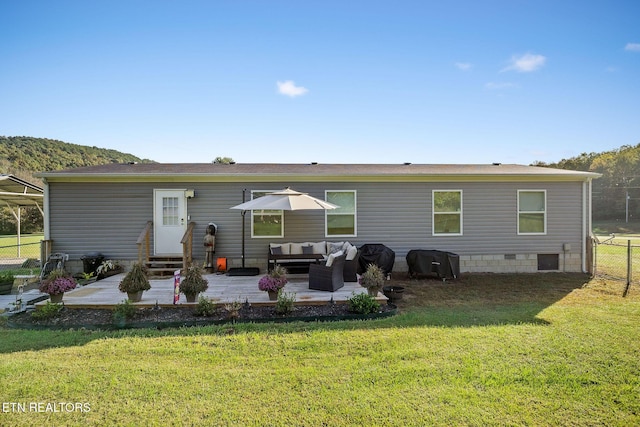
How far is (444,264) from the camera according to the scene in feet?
27.5

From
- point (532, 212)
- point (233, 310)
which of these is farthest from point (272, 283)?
point (532, 212)

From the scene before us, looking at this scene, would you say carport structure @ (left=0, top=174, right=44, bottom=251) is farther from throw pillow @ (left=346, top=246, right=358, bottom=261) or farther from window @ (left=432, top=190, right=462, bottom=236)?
window @ (left=432, top=190, right=462, bottom=236)

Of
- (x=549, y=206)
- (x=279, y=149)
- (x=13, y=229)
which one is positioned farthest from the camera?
(x=13, y=229)

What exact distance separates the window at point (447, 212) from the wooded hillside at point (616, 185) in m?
42.1

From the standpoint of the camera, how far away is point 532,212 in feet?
32.1

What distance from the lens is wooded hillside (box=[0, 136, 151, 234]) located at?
92.9 ft

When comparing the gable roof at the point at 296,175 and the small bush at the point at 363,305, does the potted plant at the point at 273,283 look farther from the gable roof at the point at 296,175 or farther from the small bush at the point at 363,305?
the gable roof at the point at 296,175

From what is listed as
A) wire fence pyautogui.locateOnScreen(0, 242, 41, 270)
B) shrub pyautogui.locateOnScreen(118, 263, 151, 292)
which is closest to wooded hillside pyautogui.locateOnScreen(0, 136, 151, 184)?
wire fence pyautogui.locateOnScreen(0, 242, 41, 270)

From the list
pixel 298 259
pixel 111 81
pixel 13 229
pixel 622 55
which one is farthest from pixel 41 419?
pixel 13 229

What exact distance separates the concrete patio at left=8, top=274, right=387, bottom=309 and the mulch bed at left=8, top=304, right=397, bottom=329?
14 cm

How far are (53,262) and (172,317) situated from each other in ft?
18.8

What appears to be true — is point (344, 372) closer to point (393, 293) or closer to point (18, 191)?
point (393, 293)

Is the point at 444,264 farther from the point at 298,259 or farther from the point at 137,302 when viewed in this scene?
the point at 137,302

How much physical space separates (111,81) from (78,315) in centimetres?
1075
